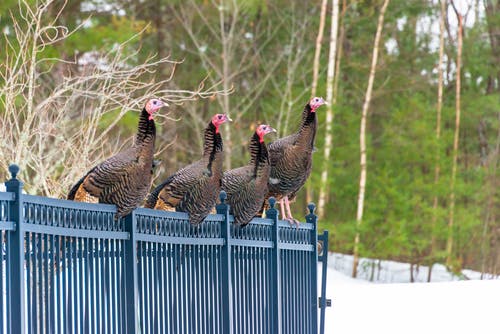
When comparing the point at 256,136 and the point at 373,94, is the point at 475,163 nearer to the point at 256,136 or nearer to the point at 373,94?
the point at 373,94

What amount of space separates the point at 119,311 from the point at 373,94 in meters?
22.3

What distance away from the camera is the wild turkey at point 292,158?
989cm

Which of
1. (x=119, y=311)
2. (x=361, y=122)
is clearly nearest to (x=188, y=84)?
(x=361, y=122)

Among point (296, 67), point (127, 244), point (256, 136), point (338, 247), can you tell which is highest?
point (296, 67)

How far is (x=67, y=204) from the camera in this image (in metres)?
6.26

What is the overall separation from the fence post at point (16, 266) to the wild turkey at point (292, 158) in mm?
4370

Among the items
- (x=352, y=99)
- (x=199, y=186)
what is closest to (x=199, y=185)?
(x=199, y=186)

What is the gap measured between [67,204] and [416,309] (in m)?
10.5

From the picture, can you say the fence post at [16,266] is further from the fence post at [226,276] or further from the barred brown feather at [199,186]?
the fence post at [226,276]

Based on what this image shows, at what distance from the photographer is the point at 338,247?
28391mm

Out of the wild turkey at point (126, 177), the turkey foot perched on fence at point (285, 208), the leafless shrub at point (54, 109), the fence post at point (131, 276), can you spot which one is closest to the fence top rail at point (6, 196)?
the wild turkey at point (126, 177)

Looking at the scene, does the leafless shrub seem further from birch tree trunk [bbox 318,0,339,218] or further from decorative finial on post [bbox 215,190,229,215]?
birch tree trunk [bbox 318,0,339,218]

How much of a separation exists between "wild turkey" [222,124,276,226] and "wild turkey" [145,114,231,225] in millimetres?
629

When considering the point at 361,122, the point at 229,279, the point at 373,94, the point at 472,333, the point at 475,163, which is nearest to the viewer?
the point at 229,279
